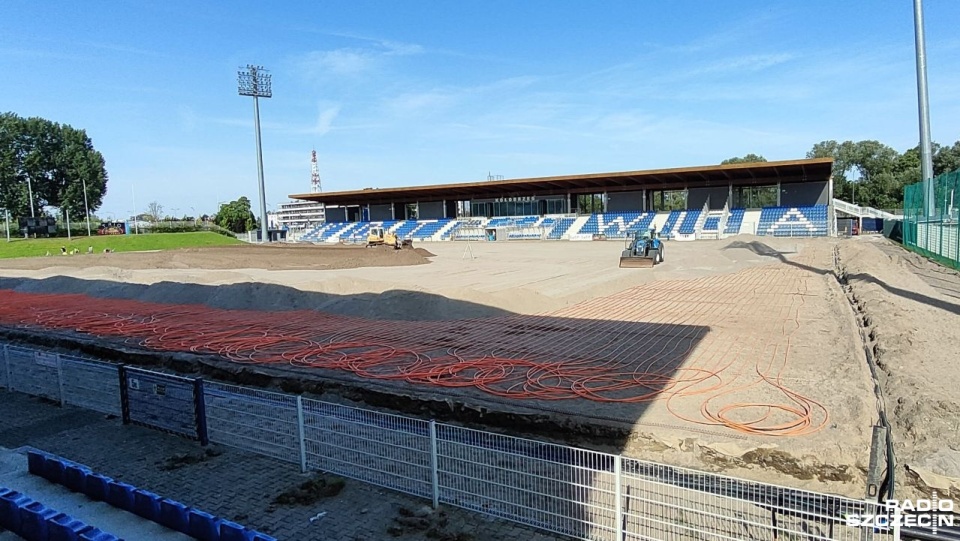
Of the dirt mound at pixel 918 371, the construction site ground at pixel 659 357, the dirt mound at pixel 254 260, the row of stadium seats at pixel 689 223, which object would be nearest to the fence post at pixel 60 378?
the construction site ground at pixel 659 357

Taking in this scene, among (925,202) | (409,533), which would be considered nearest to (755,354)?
(409,533)

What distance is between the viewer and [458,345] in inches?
456

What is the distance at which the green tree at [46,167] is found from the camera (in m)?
84.0

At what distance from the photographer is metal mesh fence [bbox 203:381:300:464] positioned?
6.92 meters

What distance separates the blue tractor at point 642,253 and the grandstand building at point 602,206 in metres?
25.0

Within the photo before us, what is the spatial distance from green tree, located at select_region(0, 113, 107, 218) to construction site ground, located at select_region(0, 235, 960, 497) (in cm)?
7976

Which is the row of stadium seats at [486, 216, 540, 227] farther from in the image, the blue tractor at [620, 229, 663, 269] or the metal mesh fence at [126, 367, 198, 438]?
the metal mesh fence at [126, 367, 198, 438]

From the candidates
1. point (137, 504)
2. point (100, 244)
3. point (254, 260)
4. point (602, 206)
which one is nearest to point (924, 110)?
point (137, 504)

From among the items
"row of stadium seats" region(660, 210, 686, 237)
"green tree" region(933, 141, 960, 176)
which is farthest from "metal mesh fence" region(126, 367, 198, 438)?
"green tree" region(933, 141, 960, 176)

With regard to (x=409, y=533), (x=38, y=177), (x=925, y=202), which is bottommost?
(x=409, y=533)

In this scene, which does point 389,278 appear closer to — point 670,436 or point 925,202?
point 670,436

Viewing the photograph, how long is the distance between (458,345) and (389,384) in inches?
110

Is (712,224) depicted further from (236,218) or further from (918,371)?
(236,218)

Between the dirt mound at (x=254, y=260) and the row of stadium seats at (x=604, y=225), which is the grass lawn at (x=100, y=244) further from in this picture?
the dirt mound at (x=254, y=260)
